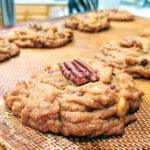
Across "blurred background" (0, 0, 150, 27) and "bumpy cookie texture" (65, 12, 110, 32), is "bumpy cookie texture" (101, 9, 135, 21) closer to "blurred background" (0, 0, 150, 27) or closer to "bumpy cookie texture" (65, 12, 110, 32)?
"bumpy cookie texture" (65, 12, 110, 32)

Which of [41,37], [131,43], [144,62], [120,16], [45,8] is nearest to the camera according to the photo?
[144,62]

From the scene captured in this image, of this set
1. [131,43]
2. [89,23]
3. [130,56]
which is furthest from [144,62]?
[89,23]

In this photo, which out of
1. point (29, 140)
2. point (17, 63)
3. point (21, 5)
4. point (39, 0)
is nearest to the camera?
point (29, 140)

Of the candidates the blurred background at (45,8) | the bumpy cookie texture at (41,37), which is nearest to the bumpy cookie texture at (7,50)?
the bumpy cookie texture at (41,37)

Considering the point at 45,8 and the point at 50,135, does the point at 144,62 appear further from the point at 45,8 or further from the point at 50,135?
the point at 45,8

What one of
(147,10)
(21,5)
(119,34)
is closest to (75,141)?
(119,34)

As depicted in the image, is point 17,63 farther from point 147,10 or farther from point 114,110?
point 147,10
